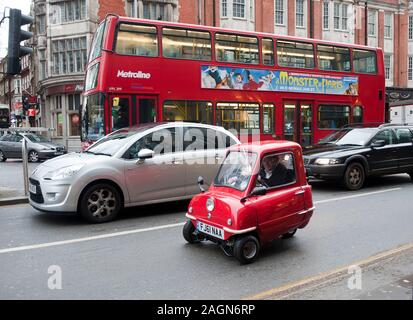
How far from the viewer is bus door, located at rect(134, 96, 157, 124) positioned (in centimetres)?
1194

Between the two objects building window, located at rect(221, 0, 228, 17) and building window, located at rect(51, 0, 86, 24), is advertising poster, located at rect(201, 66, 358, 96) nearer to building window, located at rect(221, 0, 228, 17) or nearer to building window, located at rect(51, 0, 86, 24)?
building window, located at rect(221, 0, 228, 17)

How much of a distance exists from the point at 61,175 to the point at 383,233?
510cm

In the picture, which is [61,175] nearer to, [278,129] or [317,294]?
[317,294]

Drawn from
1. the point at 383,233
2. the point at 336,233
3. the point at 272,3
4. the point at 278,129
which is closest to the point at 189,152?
the point at 336,233

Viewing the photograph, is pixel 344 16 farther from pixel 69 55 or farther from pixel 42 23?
pixel 42 23

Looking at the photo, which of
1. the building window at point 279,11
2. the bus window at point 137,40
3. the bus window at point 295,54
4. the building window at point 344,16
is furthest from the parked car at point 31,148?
the building window at point 344,16

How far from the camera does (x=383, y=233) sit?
641cm

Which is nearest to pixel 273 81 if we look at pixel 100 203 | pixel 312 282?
pixel 100 203

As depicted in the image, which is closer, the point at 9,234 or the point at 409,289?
the point at 409,289

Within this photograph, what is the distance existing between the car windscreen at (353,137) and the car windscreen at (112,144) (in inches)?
248

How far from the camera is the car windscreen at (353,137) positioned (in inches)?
448

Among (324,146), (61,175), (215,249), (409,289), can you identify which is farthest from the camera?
(324,146)

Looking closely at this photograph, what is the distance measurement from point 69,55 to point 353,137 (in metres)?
22.5

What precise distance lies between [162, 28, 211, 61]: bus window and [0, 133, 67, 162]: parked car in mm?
11196
